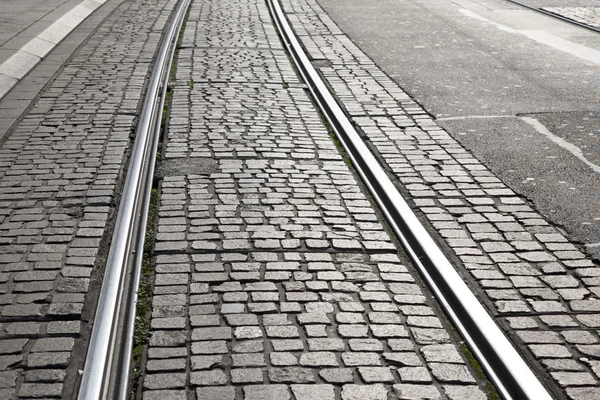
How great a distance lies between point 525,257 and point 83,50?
9.21m

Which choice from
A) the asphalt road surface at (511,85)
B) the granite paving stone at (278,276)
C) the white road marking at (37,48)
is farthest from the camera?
the white road marking at (37,48)

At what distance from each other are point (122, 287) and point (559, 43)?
10.9 metres

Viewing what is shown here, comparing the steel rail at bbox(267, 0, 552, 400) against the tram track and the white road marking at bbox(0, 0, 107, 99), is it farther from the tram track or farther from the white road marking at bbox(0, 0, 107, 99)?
the white road marking at bbox(0, 0, 107, 99)

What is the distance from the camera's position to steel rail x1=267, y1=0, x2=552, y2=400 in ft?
13.4

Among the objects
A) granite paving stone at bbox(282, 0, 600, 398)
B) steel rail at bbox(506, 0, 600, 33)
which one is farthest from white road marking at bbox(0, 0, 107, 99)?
steel rail at bbox(506, 0, 600, 33)

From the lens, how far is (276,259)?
17.9 ft

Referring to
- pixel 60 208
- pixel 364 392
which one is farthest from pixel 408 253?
pixel 60 208

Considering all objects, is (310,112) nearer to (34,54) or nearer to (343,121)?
(343,121)

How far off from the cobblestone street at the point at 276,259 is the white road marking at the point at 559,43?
4.64 meters

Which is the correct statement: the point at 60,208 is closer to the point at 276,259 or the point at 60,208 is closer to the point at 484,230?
the point at 276,259

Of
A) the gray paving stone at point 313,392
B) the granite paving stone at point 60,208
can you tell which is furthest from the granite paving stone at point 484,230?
the granite paving stone at point 60,208

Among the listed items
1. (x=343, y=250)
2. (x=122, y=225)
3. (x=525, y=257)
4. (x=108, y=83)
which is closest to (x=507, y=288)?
(x=525, y=257)

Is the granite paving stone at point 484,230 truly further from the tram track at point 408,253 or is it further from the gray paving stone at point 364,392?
the gray paving stone at point 364,392

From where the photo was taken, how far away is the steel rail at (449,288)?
4.08 m
